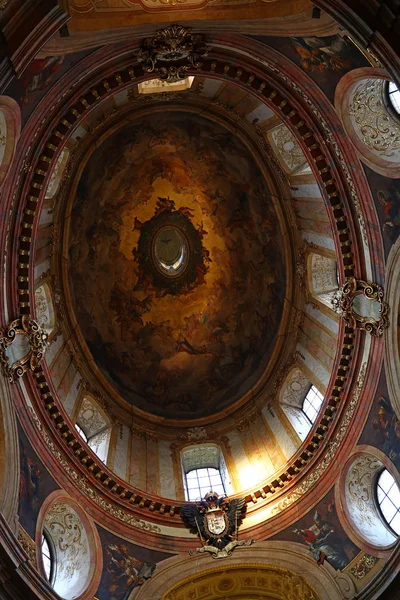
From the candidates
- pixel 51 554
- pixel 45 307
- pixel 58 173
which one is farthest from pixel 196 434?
pixel 58 173

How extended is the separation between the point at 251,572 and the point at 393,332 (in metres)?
6.57

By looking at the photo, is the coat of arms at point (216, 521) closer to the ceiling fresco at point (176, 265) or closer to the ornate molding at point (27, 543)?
the ornate molding at point (27, 543)

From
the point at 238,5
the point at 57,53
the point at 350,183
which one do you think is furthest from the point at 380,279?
the point at 57,53

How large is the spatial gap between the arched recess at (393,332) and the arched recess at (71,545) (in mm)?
7525

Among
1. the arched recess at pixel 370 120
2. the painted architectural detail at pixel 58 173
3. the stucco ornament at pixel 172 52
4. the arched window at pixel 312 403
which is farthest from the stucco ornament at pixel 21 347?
the arched recess at pixel 370 120

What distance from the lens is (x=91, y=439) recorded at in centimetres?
1888

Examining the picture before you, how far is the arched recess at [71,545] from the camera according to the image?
13.7 meters

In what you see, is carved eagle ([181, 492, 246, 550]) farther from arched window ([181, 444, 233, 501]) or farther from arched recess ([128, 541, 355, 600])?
arched window ([181, 444, 233, 501])

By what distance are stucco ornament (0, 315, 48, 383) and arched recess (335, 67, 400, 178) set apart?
321 inches

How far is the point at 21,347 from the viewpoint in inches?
558

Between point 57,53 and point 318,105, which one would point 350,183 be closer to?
point 318,105

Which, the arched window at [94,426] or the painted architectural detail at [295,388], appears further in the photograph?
the painted architectural detail at [295,388]

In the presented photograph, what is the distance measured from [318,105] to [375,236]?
316 cm

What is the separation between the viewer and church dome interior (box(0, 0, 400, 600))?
12.4 meters
